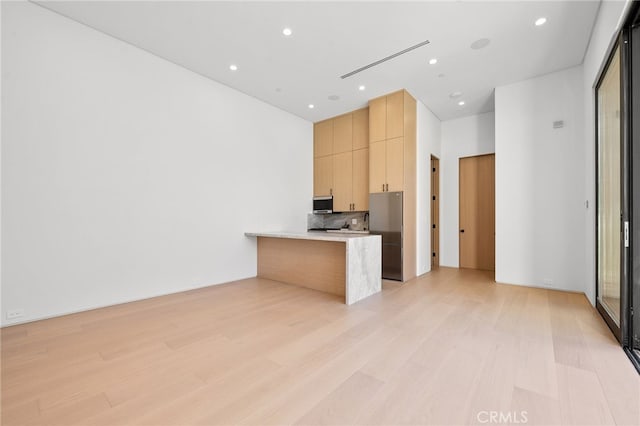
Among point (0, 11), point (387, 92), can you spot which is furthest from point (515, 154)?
point (0, 11)

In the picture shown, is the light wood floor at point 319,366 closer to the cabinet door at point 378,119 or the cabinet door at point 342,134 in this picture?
the cabinet door at point 378,119

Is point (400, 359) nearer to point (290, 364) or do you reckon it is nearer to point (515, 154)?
point (290, 364)

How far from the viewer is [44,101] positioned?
297 centimetres

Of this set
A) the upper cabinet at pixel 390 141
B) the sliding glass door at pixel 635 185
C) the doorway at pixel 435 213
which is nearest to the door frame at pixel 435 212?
the doorway at pixel 435 213

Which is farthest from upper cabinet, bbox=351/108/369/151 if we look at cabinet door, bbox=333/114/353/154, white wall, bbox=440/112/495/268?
white wall, bbox=440/112/495/268

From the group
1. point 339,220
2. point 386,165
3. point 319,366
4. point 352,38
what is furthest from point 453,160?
point 319,366

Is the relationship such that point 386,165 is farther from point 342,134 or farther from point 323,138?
point 323,138

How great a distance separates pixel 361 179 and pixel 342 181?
1.59 feet

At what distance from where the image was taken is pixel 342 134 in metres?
6.07

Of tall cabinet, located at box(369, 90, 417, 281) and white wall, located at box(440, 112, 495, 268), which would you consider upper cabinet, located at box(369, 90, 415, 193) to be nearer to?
tall cabinet, located at box(369, 90, 417, 281)

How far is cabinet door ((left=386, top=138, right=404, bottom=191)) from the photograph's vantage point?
4785 millimetres

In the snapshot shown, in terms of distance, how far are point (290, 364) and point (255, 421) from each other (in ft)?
1.94

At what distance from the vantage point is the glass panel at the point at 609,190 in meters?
2.63

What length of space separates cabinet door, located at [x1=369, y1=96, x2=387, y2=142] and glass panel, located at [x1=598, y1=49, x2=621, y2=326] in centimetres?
283
